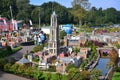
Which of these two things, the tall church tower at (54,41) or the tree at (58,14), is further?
the tree at (58,14)

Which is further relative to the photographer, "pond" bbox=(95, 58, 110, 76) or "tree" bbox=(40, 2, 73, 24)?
"tree" bbox=(40, 2, 73, 24)

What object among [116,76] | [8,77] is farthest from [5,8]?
[116,76]

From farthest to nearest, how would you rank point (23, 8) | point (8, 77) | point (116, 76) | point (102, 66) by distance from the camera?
point (23, 8)
point (102, 66)
point (116, 76)
point (8, 77)

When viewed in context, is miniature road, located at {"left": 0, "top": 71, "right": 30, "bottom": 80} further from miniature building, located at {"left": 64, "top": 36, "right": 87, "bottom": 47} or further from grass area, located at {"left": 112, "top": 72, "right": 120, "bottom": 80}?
miniature building, located at {"left": 64, "top": 36, "right": 87, "bottom": 47}

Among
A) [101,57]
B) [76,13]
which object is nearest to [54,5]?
[76,13]

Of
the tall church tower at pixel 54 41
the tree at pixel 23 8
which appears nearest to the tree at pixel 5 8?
the tree at pixel 23 8

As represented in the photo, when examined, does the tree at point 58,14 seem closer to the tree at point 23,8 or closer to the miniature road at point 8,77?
the tree at point 23,8

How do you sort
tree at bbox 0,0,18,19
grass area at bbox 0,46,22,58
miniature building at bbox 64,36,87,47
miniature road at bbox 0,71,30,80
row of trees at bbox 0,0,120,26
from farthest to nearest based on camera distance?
1. row of trees at bbox 0,0,120,26
2. tree at bbox 0,0,18,19
3. miniature building at bbox 64,36,87,47
4. grass area at bbox 0,46,22,58
5. miniature road at bbox 0,71,30,80

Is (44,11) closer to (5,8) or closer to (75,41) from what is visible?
(5,8)

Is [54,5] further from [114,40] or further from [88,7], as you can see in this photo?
[114,40]

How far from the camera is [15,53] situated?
27531 millimetres

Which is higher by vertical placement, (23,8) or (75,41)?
(23,8)

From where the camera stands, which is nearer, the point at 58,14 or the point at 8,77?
the point at 8,77

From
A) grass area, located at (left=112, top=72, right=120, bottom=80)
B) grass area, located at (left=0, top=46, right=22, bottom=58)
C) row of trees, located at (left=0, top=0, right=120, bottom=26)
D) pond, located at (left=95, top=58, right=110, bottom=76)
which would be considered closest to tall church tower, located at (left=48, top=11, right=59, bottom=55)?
grass area, located at (left=0, top=46, right=22, bottom=58)
